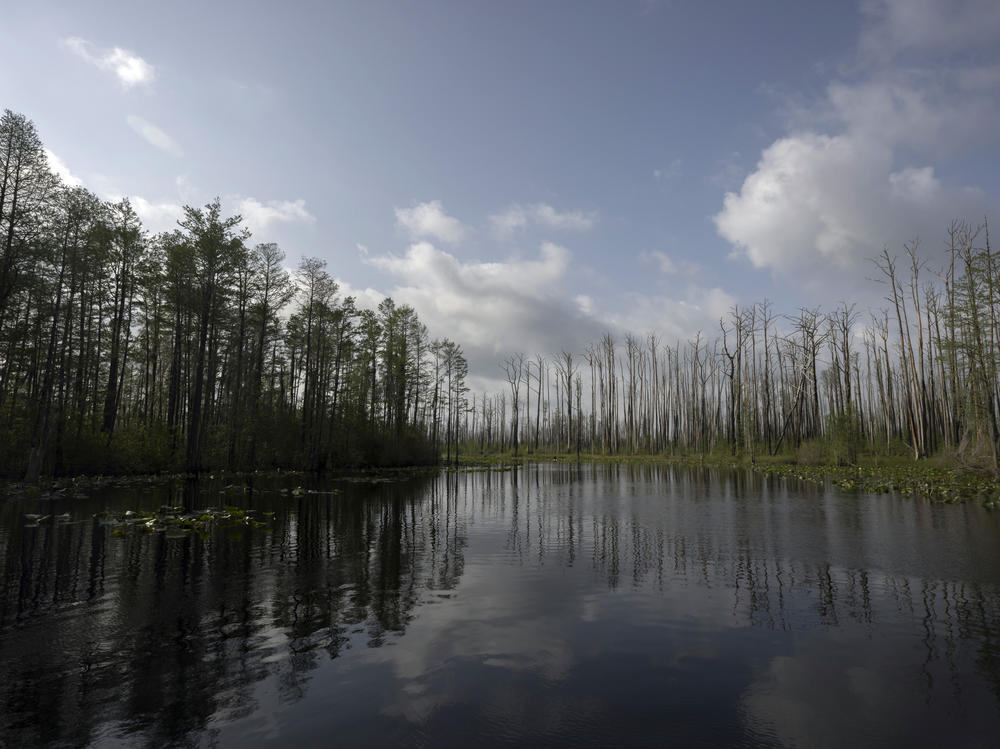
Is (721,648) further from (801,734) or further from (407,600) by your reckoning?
(407,600)

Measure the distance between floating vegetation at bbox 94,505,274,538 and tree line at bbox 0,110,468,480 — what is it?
40.9 ft

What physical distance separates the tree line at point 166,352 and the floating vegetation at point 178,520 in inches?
491

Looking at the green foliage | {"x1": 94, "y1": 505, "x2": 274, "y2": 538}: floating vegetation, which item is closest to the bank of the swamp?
the green foliage

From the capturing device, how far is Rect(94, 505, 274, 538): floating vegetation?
1337cm

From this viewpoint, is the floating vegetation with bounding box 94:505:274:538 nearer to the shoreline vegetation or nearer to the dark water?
the dark water

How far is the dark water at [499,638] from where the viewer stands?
4.55 meters

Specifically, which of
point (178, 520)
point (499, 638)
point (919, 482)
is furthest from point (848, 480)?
point (178, 520)

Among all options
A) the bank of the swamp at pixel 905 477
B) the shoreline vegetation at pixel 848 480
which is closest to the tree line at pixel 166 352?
the shoreline vegetation at pixel 848 480

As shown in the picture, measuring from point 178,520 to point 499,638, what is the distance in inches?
459

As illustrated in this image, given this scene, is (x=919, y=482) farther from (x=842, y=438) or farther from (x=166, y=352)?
(x=166, y=352)

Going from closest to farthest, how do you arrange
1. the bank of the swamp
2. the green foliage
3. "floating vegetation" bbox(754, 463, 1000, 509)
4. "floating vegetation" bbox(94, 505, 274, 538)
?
"floating vegetation" bbox(94, 505, 274, 538) → "floating vegetation" bbox(754, 463, 1000, 509) → the bank of the swamp → the green foliage

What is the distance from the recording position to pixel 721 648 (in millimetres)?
6332

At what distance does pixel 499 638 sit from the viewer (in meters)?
6.70

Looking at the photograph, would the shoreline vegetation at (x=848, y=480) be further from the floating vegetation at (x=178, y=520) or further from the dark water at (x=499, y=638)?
the dark water at (x=499, y=638)
